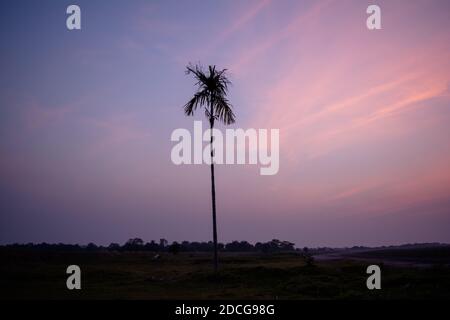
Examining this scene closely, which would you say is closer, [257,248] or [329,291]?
[329,291]

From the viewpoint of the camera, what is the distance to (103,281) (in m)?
28.6

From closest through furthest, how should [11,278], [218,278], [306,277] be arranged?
[306,277], [218,278], [11,278]

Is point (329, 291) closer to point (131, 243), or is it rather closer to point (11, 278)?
point (11, 278)

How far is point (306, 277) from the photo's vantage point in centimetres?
2414
